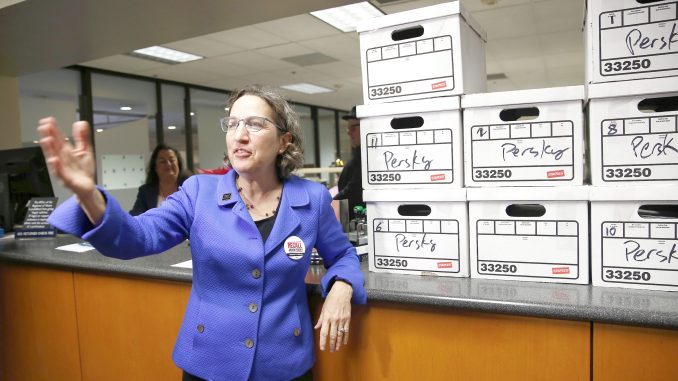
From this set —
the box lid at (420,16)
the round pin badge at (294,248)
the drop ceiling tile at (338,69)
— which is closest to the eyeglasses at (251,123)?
the round pin badge at (294,248)

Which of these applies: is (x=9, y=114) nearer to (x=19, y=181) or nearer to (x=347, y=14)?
(x=19, y=181)

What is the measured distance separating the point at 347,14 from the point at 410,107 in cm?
325

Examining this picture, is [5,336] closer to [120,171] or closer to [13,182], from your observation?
[13,182]

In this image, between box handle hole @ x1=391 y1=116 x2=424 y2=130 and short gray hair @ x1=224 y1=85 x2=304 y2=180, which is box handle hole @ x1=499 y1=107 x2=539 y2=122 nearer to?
box handle hole @ x1=391 y1=116 x2=424 y2=130

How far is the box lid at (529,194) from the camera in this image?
3.70ft

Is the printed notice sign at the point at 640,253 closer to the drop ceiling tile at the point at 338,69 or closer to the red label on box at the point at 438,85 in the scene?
the red label on box at the point at 438,85

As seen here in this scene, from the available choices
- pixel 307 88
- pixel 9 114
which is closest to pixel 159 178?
pixel 9 114

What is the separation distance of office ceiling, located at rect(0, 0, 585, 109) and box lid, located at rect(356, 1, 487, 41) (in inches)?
46.3

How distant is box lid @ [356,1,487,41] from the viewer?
1.23 m

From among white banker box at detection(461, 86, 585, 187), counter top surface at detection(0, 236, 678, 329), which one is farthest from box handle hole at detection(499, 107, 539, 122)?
counter top surface at detection(0, 236, 678, 329)

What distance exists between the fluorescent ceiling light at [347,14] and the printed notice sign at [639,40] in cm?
316

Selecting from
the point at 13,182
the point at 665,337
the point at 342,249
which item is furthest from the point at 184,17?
the point at 665,337

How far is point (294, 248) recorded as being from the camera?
1149 mm

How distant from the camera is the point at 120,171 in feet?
19.5
